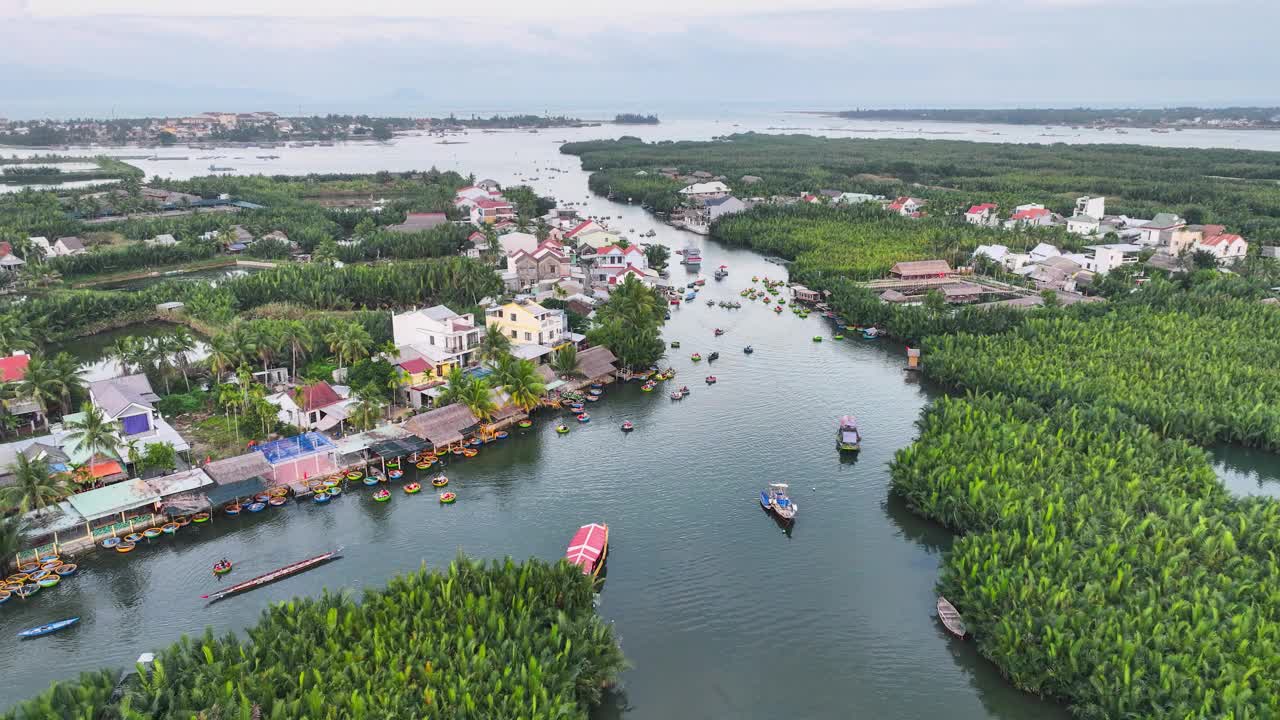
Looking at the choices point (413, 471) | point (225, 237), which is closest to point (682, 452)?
point (413, 471)

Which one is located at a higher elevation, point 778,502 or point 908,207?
point 908,207

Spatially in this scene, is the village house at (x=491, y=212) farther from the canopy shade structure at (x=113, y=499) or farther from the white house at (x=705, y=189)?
the canopy shade structure at (x=113, y=499)

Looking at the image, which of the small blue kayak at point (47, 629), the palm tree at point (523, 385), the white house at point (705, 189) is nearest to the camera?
the small blue kayak at point (47, 629)

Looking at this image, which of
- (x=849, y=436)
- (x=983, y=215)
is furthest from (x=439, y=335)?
(x=983, y=215)

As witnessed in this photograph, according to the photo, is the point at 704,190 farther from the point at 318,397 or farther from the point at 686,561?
the point at 686,561

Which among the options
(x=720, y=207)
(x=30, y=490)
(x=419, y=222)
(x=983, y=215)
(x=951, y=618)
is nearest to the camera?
(x=951, y=618)

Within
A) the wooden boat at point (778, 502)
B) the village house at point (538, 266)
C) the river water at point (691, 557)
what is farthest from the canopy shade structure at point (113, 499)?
the village house at point (538, 266)
